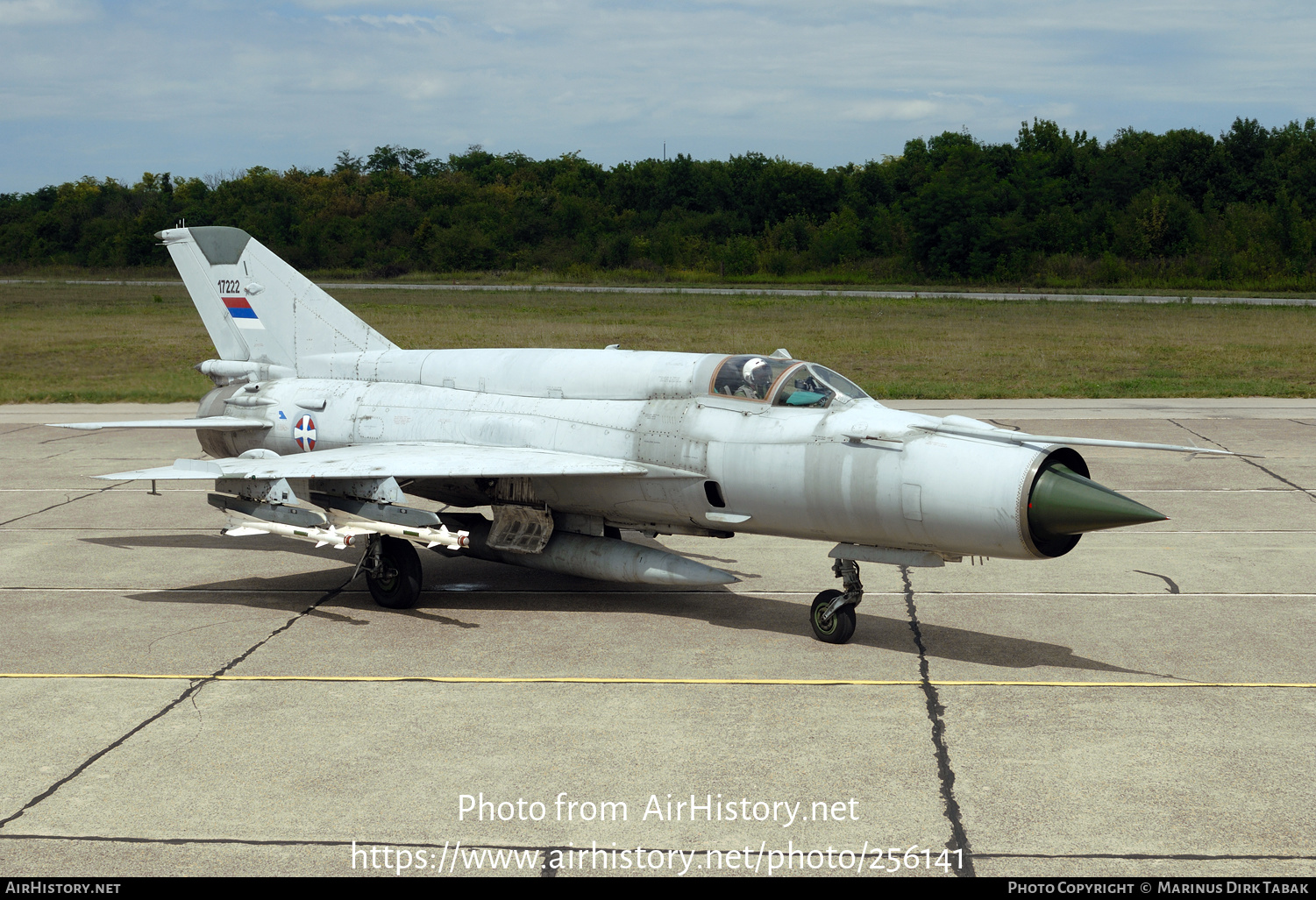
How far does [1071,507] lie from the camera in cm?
838

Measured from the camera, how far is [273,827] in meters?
6.53

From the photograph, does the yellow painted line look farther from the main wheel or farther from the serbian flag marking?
the serbian flag marking

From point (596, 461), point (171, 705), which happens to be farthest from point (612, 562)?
point (171, 705)

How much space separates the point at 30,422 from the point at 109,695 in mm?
18746

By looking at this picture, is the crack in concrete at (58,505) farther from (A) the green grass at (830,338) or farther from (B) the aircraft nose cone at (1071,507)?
(B) the aircraft nose cone at (1071,507)

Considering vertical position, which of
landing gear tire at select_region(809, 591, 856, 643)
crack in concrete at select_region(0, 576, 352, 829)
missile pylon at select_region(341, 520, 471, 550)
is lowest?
crack in concrete at select_region(0, 576, 352, 829)

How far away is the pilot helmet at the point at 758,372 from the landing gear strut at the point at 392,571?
3.82m

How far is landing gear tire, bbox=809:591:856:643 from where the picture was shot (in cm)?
990

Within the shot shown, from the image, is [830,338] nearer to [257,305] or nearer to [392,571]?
[257,305]

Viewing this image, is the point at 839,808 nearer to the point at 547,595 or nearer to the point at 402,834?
the point at 402,834

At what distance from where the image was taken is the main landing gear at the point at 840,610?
991 cm

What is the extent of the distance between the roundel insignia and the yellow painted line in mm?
4222

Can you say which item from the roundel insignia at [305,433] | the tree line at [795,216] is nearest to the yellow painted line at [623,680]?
the roundel insignia at [305,433]

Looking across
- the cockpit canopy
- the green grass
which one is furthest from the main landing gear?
the green grass
